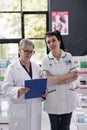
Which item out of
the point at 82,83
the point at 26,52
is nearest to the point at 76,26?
the point at 82,83

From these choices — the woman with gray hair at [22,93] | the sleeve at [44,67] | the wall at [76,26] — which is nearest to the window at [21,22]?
the wall at [76,26]

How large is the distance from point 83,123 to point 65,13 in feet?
15.2

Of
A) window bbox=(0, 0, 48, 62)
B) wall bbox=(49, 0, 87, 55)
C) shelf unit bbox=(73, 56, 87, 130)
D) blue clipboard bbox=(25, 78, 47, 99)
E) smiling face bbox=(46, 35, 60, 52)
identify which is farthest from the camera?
window bbox=(0, 0, 48, 62)

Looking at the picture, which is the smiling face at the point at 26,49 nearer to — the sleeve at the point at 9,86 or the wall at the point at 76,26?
the sleeve at the point at 9,86

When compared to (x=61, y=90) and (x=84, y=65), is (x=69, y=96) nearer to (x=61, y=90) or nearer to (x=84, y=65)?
(x=61, y=90)

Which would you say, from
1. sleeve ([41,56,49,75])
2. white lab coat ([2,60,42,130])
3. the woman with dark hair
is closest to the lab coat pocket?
white lab coat ([2,60,42,130])

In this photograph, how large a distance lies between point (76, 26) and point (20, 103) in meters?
5.38

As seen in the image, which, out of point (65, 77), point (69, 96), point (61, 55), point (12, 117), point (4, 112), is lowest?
point (4, 112)

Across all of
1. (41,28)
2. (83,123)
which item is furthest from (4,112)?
(41,28)

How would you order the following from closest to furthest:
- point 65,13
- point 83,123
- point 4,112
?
point 83,123, point 4,112, point 65,13

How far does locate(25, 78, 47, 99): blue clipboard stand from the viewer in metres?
2.33

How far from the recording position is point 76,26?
7508 mm

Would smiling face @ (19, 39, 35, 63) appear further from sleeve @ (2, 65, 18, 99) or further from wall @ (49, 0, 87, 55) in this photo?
wall @ (49, 0, 87, 55)

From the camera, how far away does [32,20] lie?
768 cm
